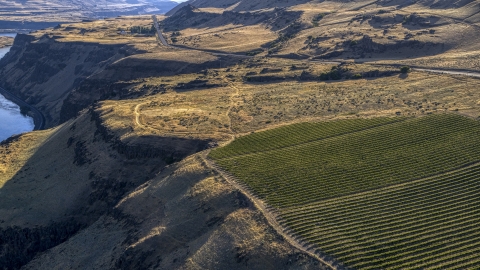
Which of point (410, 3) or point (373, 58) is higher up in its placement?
point (410, 3)

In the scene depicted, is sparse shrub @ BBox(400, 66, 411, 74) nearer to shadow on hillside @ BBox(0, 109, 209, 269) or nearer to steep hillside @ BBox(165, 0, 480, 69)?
steep hillside @ BBox(165, 0, 480, 69)

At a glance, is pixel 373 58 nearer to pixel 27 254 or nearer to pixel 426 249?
pixel 426 249

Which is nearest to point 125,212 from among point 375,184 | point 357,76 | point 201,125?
point 201,125

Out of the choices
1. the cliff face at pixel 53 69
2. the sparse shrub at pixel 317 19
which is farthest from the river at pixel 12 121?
the sparse shrub at pixel 317 19

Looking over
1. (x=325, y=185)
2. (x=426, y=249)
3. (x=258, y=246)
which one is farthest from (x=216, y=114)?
(x=426, y=249)

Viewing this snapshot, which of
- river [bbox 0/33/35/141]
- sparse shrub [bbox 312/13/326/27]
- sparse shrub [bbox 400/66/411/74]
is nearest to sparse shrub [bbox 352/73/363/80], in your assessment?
sparse shrub [bbox 400/66/411/74]

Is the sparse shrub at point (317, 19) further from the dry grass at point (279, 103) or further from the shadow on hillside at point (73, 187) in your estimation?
the shadow on hillside at point (73, 187)
